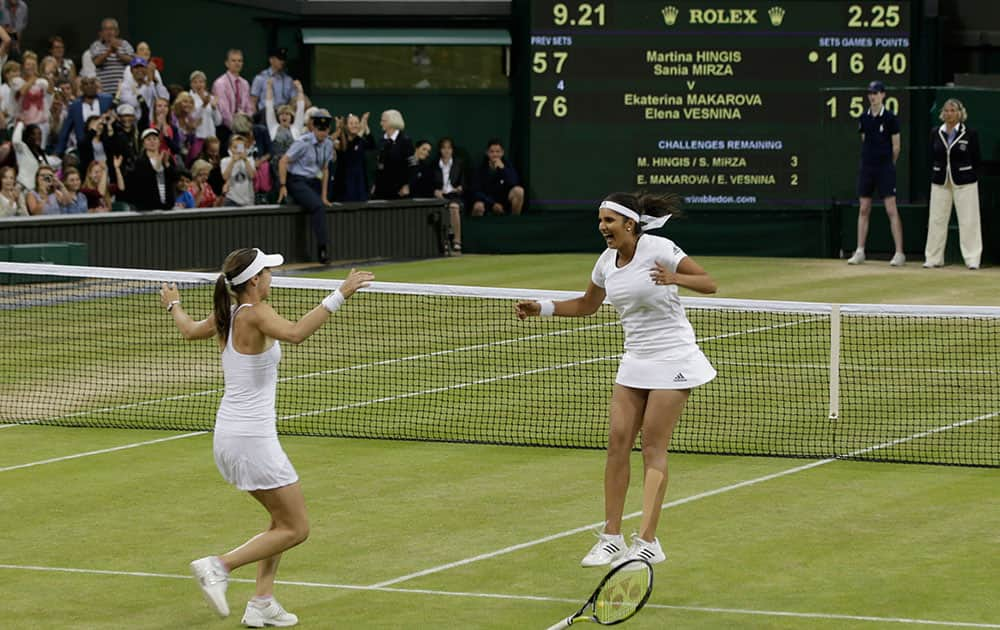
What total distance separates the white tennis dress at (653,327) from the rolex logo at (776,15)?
18760mm

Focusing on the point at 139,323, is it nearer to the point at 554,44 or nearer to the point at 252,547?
the point at 554,44

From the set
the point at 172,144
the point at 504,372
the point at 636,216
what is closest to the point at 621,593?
the point at 636,216

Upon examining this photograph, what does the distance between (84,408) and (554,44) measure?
1443 centimetres

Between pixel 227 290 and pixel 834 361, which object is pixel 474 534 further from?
pixel 834 361

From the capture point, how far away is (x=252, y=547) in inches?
343

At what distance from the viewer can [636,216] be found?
32.9 feet

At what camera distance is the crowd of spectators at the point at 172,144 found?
24531 mm


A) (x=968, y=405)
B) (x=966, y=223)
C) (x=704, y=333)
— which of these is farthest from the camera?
(x=966, y=223)

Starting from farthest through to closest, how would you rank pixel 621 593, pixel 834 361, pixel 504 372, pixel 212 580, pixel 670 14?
pixel 670 14 < pixel 504 372 < pixel 834 361 < pixel 212 580 < pixel 621 593

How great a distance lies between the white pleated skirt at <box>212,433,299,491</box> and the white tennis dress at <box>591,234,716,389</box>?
7.01 ft

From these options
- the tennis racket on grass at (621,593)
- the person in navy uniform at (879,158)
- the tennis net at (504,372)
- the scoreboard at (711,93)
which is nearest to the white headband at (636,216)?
the tennis net at (504,372)

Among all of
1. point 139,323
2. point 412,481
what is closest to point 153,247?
point 139,323

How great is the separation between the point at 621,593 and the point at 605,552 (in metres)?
1.92

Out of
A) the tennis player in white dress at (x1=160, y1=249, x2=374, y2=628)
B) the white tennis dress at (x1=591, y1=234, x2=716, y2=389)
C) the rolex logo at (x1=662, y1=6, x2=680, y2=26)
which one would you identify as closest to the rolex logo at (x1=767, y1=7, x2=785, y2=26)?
the rolex logo at (x1=662, y1=6, x2=680, y2=26)
